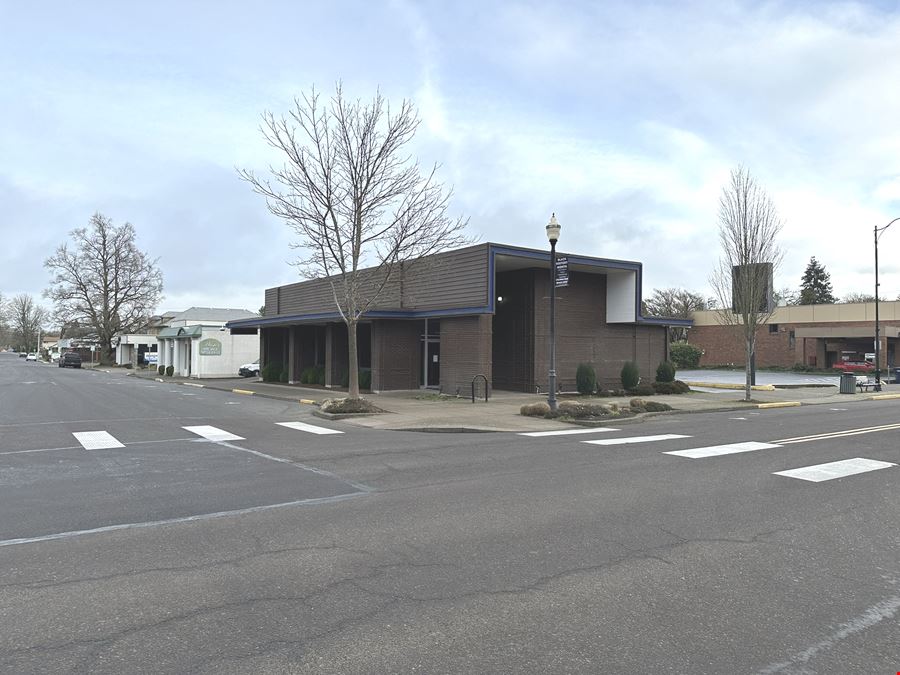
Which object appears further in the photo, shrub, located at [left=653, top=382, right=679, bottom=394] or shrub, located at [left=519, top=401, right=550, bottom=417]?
shrub, located at [left=653, top=382, right=679, bottom=394]

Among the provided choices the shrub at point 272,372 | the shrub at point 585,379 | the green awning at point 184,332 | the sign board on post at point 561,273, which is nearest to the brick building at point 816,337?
the shrub at point 585,379

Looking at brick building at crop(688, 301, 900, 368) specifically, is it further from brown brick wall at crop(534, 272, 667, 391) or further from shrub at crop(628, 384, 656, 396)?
shrub at crop(628, 384, 656, 396)

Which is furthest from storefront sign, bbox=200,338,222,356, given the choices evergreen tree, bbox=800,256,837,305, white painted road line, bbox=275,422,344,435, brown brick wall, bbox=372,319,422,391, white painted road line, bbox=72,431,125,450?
evergreen tree, bbox=800,256,837,305

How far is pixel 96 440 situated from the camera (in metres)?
12.4

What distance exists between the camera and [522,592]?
15.3ft

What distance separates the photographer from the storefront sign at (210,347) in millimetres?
42344

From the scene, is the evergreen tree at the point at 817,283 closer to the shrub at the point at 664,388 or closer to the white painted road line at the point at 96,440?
the shrub at the point at 664,388

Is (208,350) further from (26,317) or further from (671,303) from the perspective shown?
(26,317)

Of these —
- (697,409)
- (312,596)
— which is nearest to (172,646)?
(312,596)

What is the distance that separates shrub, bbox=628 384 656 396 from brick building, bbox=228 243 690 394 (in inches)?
50.0

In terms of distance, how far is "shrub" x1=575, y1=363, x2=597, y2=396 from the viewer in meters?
24.5

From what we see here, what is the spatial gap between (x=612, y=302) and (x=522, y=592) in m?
23.5

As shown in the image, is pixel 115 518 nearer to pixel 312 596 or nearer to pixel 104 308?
pixel 312 596

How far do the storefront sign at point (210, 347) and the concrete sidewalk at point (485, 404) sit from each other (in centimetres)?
1087
